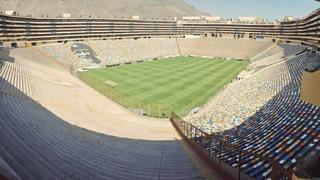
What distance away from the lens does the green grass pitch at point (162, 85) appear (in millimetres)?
39781

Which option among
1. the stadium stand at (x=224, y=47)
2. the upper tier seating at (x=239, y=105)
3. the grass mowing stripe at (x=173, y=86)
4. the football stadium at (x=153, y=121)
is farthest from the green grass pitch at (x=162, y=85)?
the stadium stand at (x=224, y=47)

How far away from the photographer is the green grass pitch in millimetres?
39781

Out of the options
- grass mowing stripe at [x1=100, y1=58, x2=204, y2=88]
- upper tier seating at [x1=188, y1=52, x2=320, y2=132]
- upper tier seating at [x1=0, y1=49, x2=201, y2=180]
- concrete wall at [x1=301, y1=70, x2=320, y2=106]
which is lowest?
grass mowing stripe at [x1=100, y1=58, x2=204, y2=88]

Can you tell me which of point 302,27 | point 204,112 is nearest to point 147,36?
point 302,27

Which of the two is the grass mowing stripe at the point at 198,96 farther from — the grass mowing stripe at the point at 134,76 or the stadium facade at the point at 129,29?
the stadium facade at the point at 129,29

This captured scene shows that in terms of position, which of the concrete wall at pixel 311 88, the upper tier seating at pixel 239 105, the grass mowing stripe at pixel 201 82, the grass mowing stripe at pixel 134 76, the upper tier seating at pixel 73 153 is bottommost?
the grass mowing stripe at pixel 134 76

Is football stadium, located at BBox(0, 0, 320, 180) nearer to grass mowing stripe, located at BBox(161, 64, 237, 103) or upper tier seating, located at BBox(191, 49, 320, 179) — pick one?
upper tier seating, located at BBox(191, 49, 320, 179)

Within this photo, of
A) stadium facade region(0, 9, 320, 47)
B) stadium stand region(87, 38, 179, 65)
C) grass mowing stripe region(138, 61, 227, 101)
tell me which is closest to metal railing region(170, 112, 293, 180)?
grass mowing stripe region(138, 61, 227, 101)

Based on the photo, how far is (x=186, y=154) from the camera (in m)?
17.0

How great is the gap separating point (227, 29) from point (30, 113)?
116327 millimetres

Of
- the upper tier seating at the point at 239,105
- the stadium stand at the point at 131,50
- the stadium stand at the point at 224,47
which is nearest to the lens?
the upper tier seating at the point at 239,105

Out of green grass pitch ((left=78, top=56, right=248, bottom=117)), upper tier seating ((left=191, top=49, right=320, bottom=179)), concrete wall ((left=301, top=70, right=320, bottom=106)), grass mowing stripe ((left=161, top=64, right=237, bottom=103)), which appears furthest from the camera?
grass mowing stripe ((left=161, top=64, right=237, bottom=103))

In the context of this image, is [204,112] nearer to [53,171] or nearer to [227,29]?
[53,171]

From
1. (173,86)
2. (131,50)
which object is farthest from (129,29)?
(173,86)
